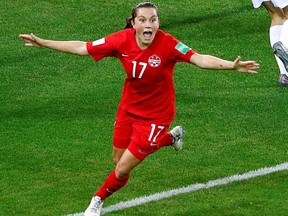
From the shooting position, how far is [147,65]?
10188 mm

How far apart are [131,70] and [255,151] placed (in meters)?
2.75

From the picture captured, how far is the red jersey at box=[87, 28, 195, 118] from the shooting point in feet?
33.4

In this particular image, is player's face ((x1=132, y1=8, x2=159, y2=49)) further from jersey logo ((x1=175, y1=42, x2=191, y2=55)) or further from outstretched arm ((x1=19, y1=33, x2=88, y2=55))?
outstretched arm ((x1=19, y1=33, x2=88, y2=55))

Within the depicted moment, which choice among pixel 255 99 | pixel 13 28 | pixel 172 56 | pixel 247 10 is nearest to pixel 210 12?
pixel 247 10

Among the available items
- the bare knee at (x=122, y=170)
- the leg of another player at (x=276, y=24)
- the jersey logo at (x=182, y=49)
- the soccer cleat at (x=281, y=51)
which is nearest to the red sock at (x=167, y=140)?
the bare knee at (x=122, y=170)

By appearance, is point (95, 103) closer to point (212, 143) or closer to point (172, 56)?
point (212, 143)

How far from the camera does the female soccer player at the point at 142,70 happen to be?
1017 cm

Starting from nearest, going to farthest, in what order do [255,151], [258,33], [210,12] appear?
[255,151] < [258,33] < [210,12]

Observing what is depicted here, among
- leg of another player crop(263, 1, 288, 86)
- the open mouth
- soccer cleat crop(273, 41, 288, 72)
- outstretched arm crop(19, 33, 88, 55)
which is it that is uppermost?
the open mouth

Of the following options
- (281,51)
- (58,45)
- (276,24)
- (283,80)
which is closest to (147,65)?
(58,45)

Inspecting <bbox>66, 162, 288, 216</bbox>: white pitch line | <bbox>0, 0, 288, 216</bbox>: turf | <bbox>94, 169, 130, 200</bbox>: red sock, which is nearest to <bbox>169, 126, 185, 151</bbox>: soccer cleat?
<bbox>0, 0, 288, 216</bbox>: turf

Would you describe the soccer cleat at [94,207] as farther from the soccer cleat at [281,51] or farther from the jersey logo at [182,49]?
the soccer cleat at [281,51]

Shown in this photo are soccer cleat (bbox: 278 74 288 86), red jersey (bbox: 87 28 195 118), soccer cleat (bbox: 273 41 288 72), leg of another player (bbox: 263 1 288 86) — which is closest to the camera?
red jersey (bbox: 87 28 195 118)

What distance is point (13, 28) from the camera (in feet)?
61.4
